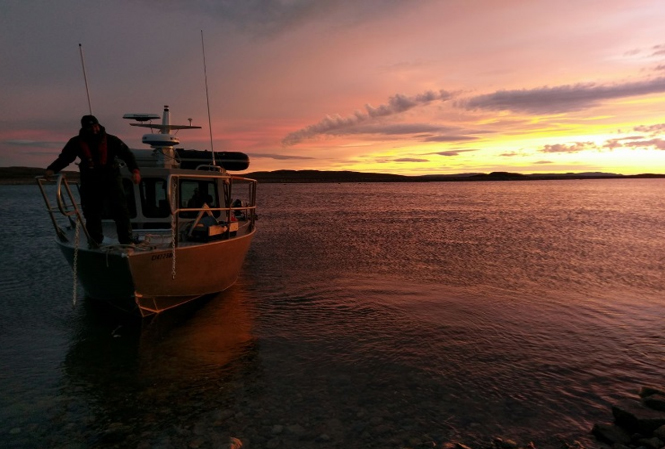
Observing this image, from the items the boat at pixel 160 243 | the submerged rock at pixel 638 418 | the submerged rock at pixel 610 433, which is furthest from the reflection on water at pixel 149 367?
the submerged rock at pixel 638 418

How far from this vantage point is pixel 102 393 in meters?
5.66

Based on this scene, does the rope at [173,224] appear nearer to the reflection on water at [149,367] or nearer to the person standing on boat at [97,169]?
the person standing on boat at [97,169]

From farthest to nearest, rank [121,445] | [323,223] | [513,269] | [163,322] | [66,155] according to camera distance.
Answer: [323,223] < [513,269] < [163,322] < [66,155] < [121,445]

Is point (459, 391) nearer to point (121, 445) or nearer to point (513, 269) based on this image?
point (121, 445)

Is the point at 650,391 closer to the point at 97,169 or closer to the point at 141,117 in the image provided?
the point at 97,169

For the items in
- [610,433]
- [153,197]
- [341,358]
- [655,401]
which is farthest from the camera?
[153,197]

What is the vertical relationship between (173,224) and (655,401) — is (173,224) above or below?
above

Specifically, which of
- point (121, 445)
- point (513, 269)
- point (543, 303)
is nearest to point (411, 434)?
point (121, 445)

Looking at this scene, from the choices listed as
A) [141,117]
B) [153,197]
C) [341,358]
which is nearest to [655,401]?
[341,358]

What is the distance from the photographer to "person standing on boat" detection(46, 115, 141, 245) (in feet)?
23.0

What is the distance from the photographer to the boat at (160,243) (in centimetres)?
723

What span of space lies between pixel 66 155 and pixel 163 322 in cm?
371

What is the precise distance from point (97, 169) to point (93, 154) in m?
0.29

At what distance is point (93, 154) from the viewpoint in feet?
23.3
